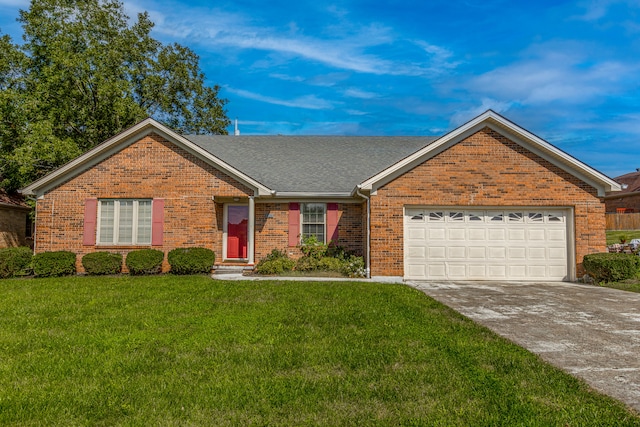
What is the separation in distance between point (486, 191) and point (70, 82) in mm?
21130

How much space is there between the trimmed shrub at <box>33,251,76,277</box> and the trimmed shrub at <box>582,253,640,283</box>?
54.8 ft

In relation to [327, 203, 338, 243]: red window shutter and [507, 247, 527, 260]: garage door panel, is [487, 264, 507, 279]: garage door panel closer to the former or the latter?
[507, 247, 527, 260]: garage door panel

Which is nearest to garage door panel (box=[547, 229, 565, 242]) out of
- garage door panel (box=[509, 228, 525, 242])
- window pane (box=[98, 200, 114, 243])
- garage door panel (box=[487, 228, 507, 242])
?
garage door panel (box=[509, 228, 525, 242])

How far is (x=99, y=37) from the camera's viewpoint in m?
23.5

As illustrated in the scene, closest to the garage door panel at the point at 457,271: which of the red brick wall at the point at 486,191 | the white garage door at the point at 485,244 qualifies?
the white garage door at the point at 485,244

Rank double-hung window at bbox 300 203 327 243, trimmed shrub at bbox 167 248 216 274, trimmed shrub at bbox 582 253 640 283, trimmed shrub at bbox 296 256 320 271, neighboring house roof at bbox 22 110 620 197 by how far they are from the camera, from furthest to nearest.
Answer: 1. double-hung window at bbox 300 203 327 243
2. trimmed shrub at bbox 296 256 320 271
3. trimmed shrub at bbox 167 248 216 274
4. neighboring house roof at bbox 22 110 620 197
5. trimmed shrub at bbox 582 253 640 283

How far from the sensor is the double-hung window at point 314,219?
48.7ft

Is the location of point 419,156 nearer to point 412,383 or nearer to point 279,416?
point 412,383

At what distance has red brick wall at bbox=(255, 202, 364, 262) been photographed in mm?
14695

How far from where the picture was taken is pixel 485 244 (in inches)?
507

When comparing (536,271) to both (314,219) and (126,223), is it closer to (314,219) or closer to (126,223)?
(314,219)

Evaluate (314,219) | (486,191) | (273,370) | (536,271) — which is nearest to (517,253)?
(536,271)

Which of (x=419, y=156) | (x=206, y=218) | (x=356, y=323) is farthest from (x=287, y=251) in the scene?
(x=356, y=323)

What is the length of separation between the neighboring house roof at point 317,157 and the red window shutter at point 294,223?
60 centimetres
